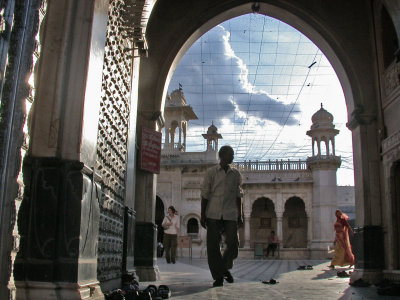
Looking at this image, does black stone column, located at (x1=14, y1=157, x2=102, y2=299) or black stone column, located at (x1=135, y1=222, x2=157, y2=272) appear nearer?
black stone column, located at (x1=14, y1=157, x2=102, y2=299)

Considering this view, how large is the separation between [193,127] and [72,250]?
25.7m

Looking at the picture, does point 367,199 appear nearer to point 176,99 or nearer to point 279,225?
point 279,225

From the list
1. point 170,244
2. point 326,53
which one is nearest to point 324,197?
point 170,244

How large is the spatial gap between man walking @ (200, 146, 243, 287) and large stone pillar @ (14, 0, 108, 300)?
2174mm

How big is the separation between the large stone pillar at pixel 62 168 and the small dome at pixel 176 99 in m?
25.1

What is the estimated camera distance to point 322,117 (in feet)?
A: 92.2

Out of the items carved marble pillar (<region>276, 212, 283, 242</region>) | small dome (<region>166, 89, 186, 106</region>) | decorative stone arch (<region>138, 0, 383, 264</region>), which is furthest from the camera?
small dome (<region>166, 89, 186, 106</region>)

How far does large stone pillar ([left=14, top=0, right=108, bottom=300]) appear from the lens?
2.86 metres

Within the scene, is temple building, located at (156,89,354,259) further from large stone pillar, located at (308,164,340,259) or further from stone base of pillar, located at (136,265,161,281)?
stone base of pillar, located at (136,265,161,281)

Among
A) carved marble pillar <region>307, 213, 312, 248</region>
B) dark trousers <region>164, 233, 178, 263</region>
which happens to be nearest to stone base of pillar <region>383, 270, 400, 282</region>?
dark trousers <region>164, 233, 178, 263</region>

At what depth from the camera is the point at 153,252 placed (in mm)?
7078

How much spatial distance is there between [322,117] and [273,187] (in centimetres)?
552

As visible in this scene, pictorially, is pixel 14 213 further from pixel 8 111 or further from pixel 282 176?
pixel 282 176

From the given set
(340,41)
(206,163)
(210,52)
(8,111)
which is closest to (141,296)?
(8,111)
